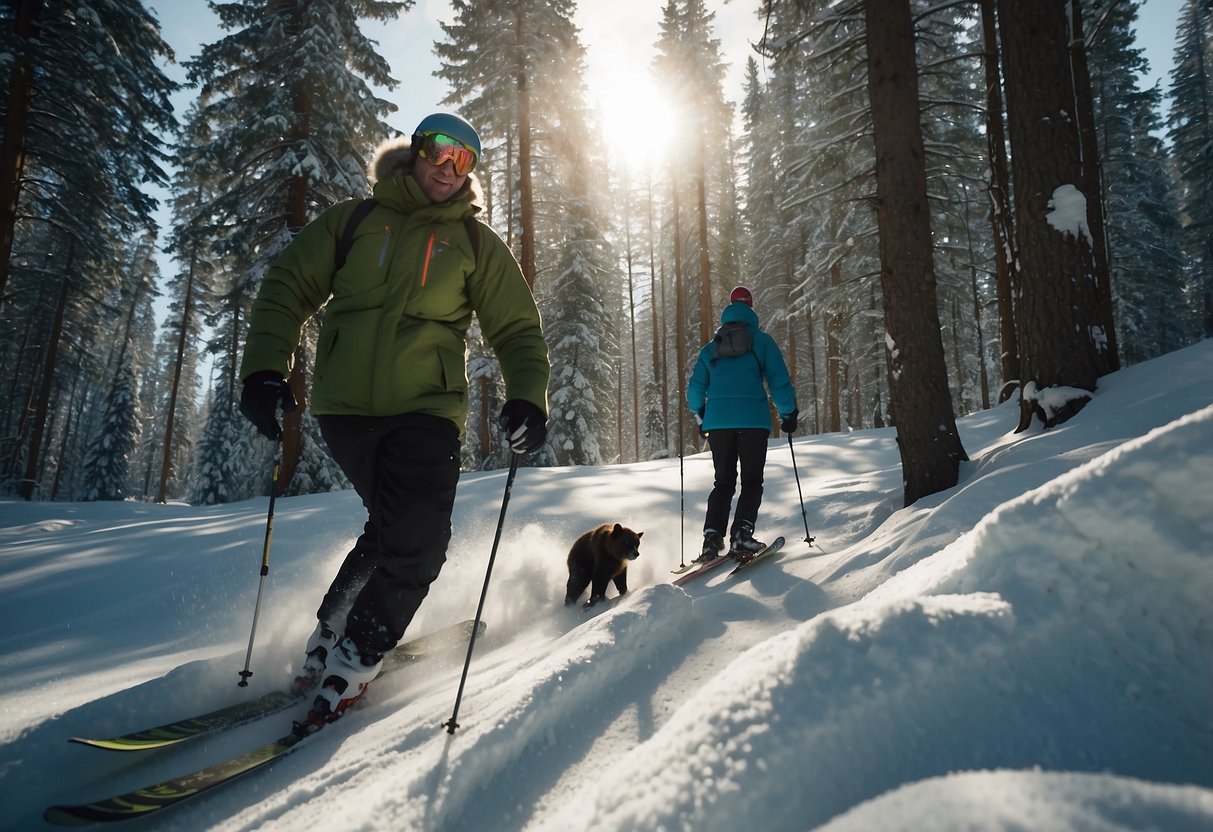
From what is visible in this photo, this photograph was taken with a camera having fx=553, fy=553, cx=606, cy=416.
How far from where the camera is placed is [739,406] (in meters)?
5.14

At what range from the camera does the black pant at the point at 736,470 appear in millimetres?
5070

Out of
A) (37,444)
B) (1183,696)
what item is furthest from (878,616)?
(37,444)

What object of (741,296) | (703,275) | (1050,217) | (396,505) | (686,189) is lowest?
(396,505)

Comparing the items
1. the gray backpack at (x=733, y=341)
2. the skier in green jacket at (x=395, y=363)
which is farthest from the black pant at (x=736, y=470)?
the skier in green jacket at (x=395, y=363)

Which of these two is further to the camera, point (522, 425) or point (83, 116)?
point (83, 116)

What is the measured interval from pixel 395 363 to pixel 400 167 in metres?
1.09

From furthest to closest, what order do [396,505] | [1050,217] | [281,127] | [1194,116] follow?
1. [1194,116]
2. [281,127]
3. [1050,217]
4. [396,505]

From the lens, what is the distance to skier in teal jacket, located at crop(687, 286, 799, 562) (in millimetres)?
5098

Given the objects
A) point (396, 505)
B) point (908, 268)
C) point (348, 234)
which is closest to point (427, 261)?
point (348, 234)

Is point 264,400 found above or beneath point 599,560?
above

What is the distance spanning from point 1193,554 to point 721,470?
13.5 ft

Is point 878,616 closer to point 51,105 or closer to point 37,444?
point 51,105

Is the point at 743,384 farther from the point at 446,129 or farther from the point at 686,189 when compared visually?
the point at 686,189

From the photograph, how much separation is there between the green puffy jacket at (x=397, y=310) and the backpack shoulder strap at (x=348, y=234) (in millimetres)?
25
